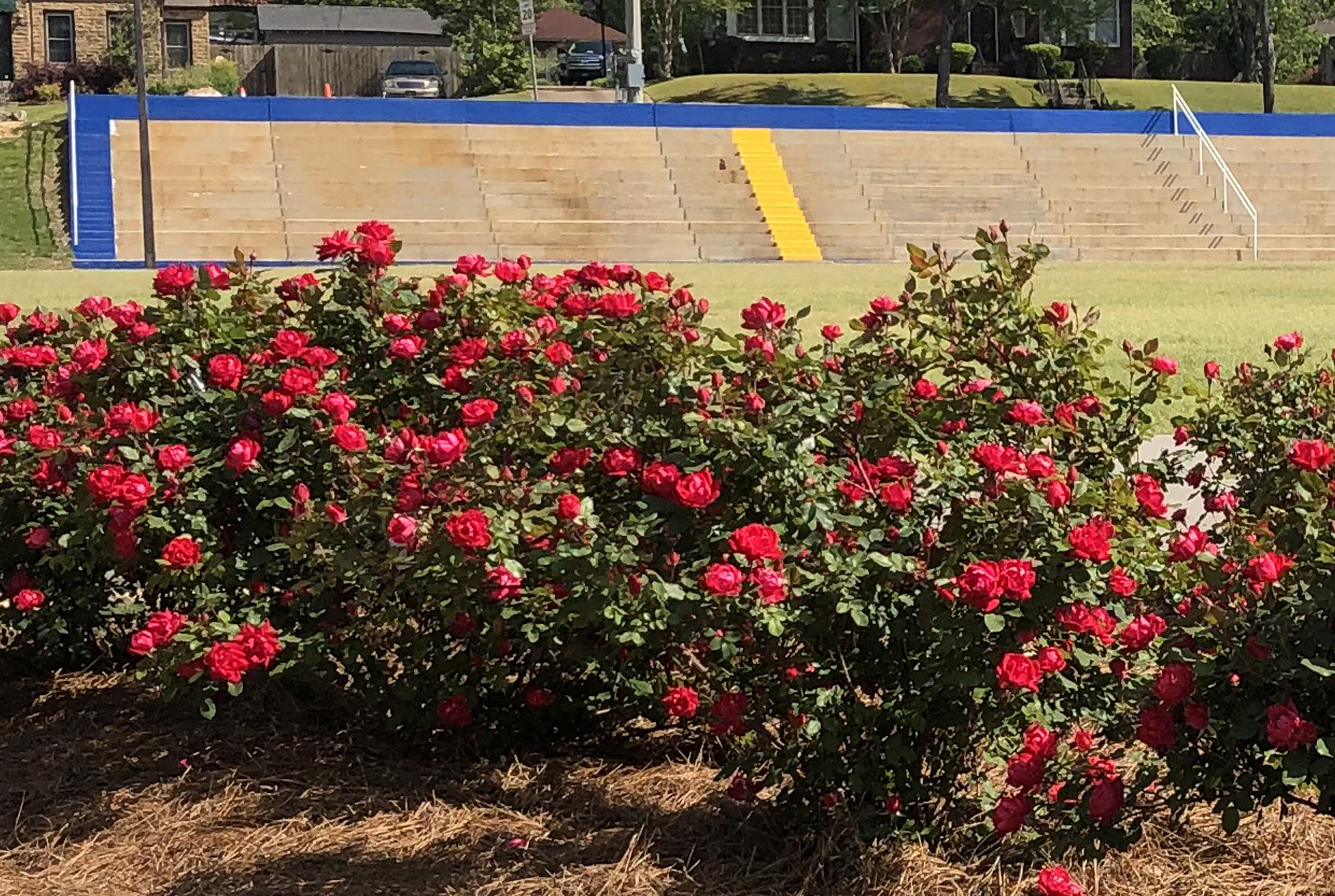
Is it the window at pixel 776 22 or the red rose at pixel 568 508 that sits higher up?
the window at pixel 776 22

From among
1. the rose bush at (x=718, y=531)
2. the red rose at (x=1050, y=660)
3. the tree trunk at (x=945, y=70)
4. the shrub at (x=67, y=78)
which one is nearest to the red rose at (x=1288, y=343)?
the rose bush at (x=718, y=531)

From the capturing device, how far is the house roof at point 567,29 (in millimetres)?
67375

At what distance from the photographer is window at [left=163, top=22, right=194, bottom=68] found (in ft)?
187

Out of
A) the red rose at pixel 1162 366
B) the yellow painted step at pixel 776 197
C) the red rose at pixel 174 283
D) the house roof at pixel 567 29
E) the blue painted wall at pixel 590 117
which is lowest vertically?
the red rose at pixel 1162 366

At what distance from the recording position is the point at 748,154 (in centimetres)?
3438

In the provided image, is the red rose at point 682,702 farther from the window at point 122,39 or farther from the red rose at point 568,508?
the window at point 122,39

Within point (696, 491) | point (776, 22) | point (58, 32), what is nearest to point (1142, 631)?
point (696, 491)

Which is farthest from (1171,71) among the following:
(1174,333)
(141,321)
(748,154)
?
(141,321)

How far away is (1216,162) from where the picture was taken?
3562 cm

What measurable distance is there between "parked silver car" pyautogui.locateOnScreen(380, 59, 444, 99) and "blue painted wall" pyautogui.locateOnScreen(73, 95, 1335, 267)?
14833 millimetres

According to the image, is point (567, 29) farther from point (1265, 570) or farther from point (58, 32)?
point (1265, 570)

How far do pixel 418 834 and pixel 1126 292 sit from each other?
17.2 meters

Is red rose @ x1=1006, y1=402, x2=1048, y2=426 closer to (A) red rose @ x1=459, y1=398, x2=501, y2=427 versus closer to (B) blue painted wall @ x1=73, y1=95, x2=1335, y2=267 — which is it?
(A) red rose @ x1=459, y1=398, x2=501, y2=427

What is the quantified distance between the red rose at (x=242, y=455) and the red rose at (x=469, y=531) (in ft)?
2.57
